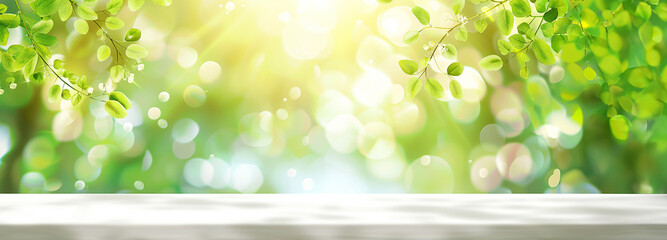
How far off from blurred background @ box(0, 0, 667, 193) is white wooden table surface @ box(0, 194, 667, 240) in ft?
0.47

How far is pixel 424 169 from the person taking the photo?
1.28 m

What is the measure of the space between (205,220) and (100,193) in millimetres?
494

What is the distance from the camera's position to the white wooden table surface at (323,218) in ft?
2.60

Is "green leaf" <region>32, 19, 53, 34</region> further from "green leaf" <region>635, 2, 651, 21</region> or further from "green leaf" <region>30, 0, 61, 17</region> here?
"green leaf" <region>635, 2, 651, 21</region>

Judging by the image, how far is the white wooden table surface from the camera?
2.60 feet

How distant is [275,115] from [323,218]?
1.42 feet

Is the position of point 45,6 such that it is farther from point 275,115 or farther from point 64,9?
point 275,115

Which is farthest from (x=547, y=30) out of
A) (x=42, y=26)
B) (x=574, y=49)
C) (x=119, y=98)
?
(x=42, y=26)

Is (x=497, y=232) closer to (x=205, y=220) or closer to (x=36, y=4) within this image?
(x=205, y=220)

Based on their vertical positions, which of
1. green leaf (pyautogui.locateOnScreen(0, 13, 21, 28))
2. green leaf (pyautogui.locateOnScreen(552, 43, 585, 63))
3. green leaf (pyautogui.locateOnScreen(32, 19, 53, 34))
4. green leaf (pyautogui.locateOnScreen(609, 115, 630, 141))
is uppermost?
green leaf (pyautogui.locateOnScreen(0, 13, 21, 28))

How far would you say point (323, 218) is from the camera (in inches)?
33.6

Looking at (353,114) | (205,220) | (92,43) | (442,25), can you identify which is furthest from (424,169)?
(92,43)

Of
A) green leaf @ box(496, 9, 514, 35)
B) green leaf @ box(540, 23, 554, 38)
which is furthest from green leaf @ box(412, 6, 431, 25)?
green leaf @ box(540, 23, 554, 38)

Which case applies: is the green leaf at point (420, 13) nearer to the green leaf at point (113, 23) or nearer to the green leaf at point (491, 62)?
the green leaf at point (491, 62)
